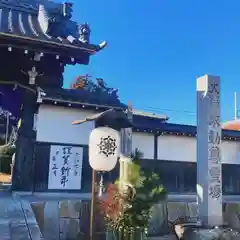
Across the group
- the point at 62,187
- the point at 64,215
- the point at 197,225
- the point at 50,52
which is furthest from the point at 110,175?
the point at 50,52

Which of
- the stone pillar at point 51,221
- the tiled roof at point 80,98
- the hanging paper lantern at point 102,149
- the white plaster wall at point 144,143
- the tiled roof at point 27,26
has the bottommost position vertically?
the stone pillar at point 51,221

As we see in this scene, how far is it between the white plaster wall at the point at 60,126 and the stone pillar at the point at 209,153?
Result: 10.00 ft

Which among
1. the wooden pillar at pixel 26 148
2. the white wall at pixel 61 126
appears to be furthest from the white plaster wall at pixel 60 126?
the wooden pillar at pixel 26 148

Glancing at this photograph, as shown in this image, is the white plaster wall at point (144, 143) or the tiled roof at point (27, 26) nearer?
the tiled roof at point (27, 26)

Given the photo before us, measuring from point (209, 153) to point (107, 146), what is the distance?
3.22 metres

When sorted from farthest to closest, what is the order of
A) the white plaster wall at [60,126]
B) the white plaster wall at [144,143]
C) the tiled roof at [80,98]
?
the white plaster wall at [144,143] → the white plaster wall at [60,126] → the tiled roof at [80,98]

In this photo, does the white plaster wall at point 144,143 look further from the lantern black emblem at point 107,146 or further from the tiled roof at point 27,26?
the lantern black emblem at point 107,146

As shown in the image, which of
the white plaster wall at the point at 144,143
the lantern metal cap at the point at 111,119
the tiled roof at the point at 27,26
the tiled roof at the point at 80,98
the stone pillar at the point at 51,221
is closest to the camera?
the lantern metal cap at the point at 111,119

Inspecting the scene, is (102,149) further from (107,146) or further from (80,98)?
(80,98)

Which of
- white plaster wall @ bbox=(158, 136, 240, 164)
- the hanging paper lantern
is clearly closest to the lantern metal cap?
the hanging paper lantern

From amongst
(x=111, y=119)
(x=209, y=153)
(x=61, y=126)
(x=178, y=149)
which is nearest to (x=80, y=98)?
(x=61, y=126)

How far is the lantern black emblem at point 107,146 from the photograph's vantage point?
22.1 ft

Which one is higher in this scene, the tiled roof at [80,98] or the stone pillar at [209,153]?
the tiled roof at [80,98]

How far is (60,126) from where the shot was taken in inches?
359
